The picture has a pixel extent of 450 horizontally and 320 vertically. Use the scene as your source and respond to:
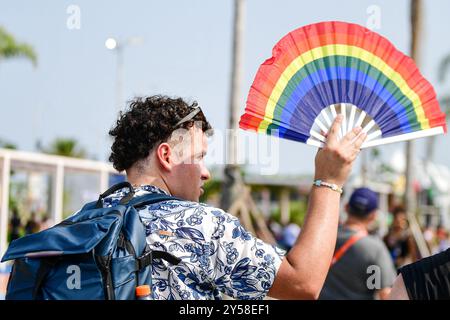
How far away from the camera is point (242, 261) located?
244 cm

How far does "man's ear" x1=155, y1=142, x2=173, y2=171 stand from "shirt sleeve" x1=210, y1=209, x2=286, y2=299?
29cm

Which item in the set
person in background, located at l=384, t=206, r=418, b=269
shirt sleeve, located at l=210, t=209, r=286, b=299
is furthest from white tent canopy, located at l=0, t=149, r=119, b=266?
shirt sleeve, located at l=210, t=209, r=286, b=299

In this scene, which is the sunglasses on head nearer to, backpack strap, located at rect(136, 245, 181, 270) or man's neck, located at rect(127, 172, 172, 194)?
man's neck, located at rect(127, 172, 172, 194)

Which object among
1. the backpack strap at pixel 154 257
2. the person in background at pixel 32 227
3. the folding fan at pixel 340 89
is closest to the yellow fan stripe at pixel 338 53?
the folding fan at pixel 340 89

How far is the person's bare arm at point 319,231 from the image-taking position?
2344 mm

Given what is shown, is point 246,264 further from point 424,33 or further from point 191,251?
point 424,33

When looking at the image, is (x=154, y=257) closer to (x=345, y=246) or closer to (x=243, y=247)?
(x=243, y=247)

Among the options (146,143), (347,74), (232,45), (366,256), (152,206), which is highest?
(232,45)

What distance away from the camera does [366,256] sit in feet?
18.2

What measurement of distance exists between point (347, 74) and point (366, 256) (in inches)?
124

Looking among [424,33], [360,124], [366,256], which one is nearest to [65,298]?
[360,124]

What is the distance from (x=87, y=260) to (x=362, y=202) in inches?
151

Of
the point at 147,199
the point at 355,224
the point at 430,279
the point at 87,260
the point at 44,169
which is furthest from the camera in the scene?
the point at 44,169

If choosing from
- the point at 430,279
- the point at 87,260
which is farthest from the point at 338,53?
the point at 87,260
